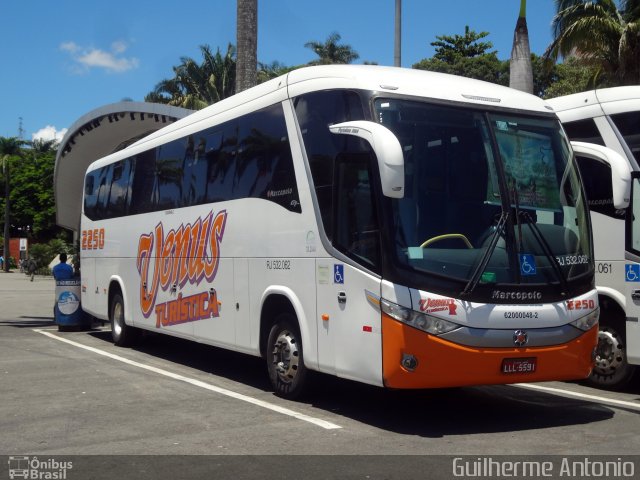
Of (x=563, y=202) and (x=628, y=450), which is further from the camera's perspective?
(x=563, y=202)

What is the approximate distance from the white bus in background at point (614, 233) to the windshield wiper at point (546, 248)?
1815 mm

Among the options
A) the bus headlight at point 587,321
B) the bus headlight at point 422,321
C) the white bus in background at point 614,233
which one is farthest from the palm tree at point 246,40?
the bus headlight at point 422,321

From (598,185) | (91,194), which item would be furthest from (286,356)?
(91,194)

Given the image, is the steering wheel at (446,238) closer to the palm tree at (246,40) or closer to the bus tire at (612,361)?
the bus tire at (612,361)

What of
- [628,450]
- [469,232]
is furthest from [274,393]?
[628,450]

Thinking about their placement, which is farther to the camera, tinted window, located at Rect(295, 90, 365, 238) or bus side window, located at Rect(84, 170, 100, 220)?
bus side window, located at Rect(84, 170, 100, 220)

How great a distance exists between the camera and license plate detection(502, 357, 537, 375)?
312 inches

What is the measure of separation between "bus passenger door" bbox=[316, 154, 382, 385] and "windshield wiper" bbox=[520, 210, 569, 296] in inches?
59.6

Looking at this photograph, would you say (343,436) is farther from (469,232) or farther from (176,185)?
(176,185)

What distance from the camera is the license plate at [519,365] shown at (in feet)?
26.0

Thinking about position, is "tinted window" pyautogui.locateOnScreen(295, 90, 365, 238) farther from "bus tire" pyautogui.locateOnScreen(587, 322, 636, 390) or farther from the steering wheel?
"bus tire" pyautogui.locateOnScreen(587, 322, 636, 390)

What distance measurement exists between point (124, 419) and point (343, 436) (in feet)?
7.73

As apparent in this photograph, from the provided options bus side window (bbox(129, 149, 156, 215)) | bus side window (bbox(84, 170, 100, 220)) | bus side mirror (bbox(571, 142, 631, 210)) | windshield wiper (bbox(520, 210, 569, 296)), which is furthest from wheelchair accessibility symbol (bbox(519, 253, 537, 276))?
bus side window (bbox(84, 170, 100, 220))

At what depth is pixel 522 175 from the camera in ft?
27.4
